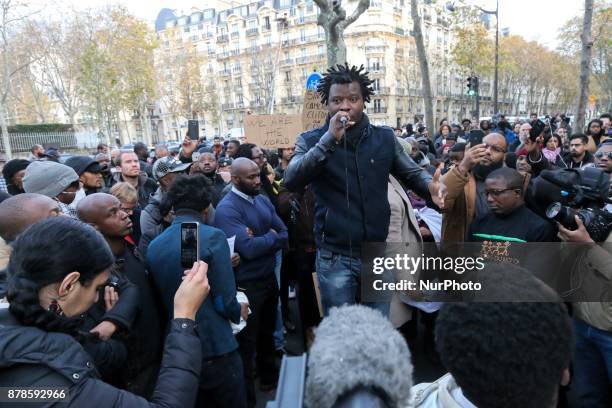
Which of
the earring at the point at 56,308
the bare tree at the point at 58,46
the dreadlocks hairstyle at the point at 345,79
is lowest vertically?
the earring at the point at 56,308

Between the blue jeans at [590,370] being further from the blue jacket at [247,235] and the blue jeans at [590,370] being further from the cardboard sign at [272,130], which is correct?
the cardboard sign at [272,130]

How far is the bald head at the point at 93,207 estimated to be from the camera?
2295 mm

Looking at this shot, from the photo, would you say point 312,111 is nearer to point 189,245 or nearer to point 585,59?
point 189,245

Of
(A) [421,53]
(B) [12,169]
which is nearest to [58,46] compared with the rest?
(A) [421,53]

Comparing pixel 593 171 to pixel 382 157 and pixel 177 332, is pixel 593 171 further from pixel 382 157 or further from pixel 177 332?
pixel 177 332

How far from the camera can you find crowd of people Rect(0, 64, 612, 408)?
1085mm

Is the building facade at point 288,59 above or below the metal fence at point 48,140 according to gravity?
above

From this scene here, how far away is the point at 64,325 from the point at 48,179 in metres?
2.40

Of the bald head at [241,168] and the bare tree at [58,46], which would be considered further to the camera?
the bare tree at [58,46]

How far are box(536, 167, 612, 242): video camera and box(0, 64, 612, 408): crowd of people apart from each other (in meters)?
0.05

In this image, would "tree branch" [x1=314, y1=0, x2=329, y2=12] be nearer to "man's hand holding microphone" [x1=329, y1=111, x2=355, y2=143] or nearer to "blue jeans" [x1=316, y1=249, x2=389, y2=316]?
"man's hand holding microphone" [x1=329, y1=111, x2=355, y2=143]

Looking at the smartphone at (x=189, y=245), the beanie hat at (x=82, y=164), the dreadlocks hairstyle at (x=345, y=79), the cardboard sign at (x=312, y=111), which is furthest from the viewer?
the cardboard sign at (x=312, y=111)

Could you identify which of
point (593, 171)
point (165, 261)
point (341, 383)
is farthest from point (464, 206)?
point (341, 383)

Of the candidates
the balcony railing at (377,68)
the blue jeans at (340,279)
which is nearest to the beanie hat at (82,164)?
the blue jeans at (340,279)
